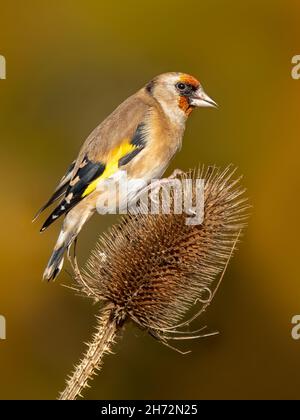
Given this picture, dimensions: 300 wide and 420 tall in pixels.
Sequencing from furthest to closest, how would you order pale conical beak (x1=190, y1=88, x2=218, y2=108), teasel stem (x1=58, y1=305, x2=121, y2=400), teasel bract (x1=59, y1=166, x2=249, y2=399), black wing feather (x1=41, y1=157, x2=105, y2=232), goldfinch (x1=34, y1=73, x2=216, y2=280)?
pale conical beak (x1=190, y1=88, x2=218, y2=108), goldfinch (x1=34, y1=73, x2=216, y2=280), black wing feather (x1=41, y1=157, x2=105, y2=232), teasel bract (x1=59, y1=166, x2=249, y2=399), teasel stem (x1=58, y1=305, x2=121, y2=400)

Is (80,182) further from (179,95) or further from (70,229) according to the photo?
Answer: (179,95)

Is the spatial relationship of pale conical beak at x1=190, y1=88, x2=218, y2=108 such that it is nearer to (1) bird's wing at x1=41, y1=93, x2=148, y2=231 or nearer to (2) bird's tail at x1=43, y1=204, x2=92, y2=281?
(1) bird's wing at x1=41, y1=93, x2=148, y2=231

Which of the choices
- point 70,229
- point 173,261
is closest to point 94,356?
point 173,261

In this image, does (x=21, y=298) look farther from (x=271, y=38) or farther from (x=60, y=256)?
(x=271, y=38)

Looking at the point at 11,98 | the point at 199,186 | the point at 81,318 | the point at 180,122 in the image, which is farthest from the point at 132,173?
the point at 11,98

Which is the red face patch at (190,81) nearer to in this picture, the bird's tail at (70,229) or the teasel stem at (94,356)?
the bird's tail at (70,229)

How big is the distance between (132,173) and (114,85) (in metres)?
3.40

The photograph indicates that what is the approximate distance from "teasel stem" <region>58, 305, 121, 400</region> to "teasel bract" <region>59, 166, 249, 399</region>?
1 centimetres

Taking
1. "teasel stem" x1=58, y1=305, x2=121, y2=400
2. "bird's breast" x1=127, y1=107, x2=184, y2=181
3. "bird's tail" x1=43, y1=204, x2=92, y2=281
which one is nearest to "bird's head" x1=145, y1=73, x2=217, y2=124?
"bird's breast" x1=127, y1=107, x2=184, y2=181

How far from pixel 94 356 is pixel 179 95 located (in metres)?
2.41

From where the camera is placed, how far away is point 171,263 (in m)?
4.36

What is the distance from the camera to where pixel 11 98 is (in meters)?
8.53

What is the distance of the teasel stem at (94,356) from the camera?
3.69 m

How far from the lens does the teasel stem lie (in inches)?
145
